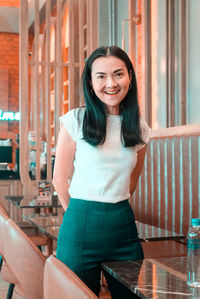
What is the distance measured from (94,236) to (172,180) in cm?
202

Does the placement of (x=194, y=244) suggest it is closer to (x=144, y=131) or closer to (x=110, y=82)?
(x=144, y=131)

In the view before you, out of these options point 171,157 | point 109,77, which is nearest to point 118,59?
point 109,77

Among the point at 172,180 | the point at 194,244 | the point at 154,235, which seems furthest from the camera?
the point at 172,180

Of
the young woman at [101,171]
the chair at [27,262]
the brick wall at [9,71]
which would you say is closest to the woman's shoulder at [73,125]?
the young woman at [101,171]

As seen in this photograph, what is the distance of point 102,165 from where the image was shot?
1586mm

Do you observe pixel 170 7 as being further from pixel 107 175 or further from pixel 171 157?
pixel 107 175

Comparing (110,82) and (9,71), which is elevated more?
(9,71)

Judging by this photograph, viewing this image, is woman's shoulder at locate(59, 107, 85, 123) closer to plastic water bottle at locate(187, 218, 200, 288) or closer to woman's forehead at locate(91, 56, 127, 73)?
woman's forehead at locate(91, 56, 127, 73)

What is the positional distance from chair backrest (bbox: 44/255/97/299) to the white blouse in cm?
58

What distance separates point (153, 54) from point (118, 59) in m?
3.06

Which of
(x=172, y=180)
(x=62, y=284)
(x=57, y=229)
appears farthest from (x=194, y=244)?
(x=172, y=180)

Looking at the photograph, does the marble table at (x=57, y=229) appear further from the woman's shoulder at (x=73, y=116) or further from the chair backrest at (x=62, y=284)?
the chair backrest at (x=62, y=284)

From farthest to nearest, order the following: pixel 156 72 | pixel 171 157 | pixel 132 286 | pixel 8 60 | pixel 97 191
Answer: pixel 8 60
pixel 156 72
pixel 171 157
pixel 97 191
pixel 132 286

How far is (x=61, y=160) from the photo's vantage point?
5.59 ft
